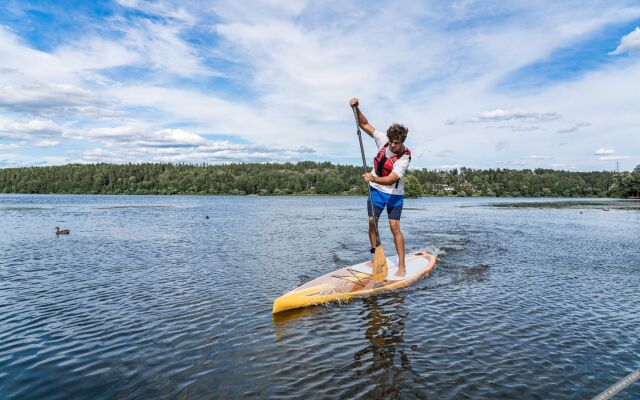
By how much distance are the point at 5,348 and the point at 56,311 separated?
8.26ft

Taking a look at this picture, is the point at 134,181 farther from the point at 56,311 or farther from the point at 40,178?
the point at 56,311

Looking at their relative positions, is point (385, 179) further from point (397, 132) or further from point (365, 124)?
point (365, 124)

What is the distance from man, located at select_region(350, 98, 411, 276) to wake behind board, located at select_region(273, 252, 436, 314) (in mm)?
1152

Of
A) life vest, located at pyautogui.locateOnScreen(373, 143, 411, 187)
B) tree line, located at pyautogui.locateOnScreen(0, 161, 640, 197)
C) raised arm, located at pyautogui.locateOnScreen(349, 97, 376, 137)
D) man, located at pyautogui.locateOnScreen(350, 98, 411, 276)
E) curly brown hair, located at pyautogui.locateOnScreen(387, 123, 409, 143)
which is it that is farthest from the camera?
tree line, located at pyautogui.locateOnScreen(0, 161, 640, 197)

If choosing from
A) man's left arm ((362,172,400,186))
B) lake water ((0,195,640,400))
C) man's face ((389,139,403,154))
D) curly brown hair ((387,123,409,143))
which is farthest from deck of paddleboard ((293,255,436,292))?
curly brown hair ((387,123,409,143))

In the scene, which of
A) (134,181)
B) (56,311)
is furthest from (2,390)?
(134,181)

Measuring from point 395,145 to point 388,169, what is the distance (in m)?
0.69

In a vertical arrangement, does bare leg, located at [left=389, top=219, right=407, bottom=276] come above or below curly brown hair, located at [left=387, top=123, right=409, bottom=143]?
below

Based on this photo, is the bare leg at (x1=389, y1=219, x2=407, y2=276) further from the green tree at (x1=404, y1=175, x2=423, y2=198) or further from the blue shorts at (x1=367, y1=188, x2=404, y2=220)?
the green tree at (x1=404, y1=175, x2=423, y2=198)

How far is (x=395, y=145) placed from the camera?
10836mm

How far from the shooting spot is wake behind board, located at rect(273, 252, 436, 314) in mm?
10047

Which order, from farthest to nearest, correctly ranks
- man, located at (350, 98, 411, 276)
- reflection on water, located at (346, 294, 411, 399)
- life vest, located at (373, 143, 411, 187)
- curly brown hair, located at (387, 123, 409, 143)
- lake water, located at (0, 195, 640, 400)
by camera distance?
life vest, located at (373, 143, 411, 187)
man, located at (350, 98, 411, 276)
curly brown hair, located at (387, 123, 409, 143)
lake water, located at (0, 195, 640, 400)
reflection on water, located at (346, 294, 411, 399)

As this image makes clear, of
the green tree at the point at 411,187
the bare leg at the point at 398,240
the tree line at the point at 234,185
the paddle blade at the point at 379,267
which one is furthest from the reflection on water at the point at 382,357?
the tree line at the point at 234,185

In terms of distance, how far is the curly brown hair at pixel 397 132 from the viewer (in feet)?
35.0
